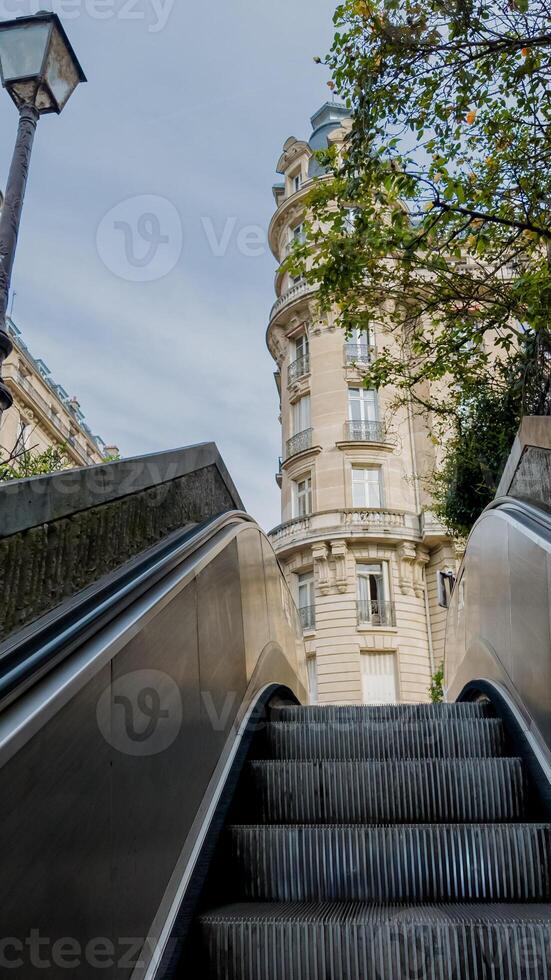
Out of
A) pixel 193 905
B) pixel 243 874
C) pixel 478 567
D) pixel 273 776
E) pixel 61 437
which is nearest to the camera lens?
pixel 193 905

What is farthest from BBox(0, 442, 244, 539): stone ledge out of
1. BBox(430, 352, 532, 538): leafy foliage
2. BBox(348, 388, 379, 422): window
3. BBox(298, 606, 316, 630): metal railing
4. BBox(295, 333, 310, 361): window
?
BBox(295, 333, 310, 361): window

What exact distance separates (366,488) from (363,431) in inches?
72.1

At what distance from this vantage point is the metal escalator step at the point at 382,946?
6.13ft

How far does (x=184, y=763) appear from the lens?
2.28 m

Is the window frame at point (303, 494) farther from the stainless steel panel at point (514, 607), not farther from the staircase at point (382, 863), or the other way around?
the staircase at point (382, 863)

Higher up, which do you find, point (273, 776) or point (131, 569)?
point (131, 569)

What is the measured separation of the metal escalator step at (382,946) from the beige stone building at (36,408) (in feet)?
85.2

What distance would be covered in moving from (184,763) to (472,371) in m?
6.51

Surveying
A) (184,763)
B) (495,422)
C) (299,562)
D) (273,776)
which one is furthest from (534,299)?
(299,562)

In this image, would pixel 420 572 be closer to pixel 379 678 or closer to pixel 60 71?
pixel 379 678

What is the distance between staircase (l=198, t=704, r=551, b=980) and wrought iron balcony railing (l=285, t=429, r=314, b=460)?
1998 cm

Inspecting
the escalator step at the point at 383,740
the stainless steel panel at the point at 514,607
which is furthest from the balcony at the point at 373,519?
the escalator step at the point at 383,740

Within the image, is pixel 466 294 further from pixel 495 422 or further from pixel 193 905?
pixel 193 905

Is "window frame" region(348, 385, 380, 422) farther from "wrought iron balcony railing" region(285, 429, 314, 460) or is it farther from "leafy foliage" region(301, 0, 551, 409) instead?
"leafy foliage" region(301, 0, 551, 409)
